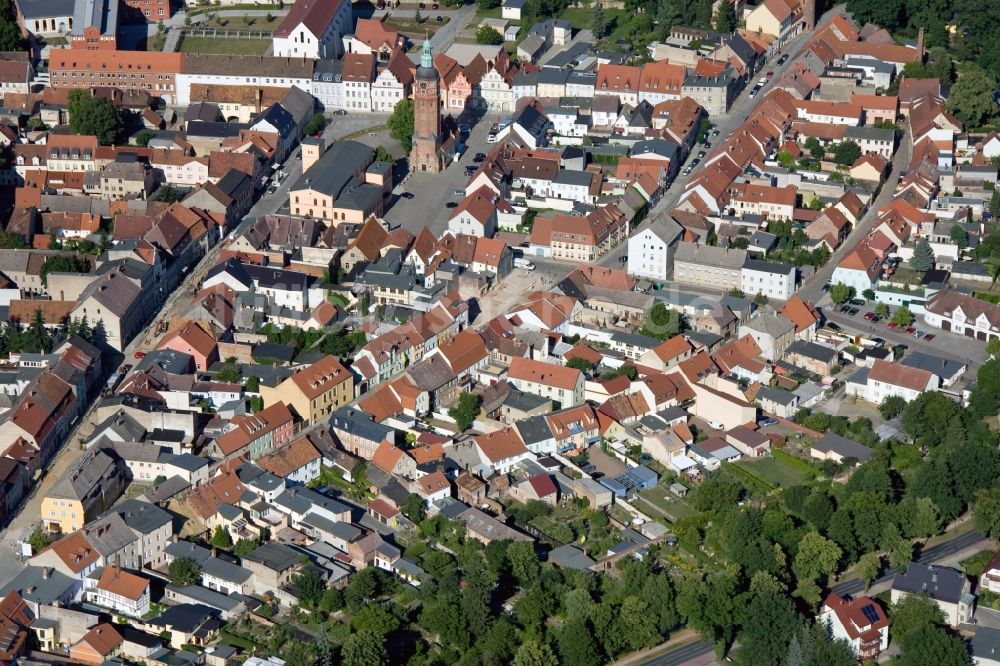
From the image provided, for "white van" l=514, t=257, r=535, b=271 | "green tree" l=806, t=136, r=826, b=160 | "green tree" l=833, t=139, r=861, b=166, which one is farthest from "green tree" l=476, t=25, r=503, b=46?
"white van" l=514, t=257, r=535, b=271

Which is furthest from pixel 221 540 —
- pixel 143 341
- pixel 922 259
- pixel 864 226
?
pixel 864 226

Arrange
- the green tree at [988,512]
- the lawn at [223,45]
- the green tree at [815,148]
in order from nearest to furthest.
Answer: the green tree at [988,512] → the green tree at [815,148] → the lawn at [223,45]

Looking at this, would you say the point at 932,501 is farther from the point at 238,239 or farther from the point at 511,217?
the point at 238,239

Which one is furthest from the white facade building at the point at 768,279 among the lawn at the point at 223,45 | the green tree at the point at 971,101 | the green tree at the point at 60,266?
the lawn at the point at 223,45

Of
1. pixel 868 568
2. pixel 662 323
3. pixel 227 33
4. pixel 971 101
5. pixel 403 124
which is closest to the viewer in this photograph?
pixel 868 568

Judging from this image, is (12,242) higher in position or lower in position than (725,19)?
lower

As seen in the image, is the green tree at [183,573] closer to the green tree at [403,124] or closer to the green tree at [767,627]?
the green tree at [767,627]

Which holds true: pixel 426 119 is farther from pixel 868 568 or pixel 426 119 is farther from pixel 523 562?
pixel 868 568
